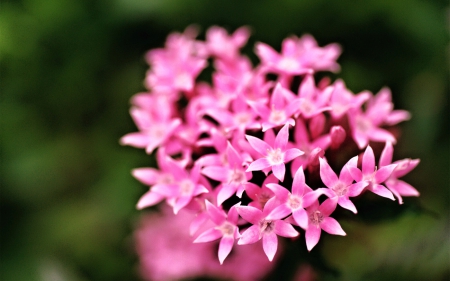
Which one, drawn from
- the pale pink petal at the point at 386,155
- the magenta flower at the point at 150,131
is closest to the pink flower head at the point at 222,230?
the magenta flower at the point at 150,131

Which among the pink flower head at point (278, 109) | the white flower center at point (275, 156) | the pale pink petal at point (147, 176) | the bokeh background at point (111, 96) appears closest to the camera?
the white flower center at point (275, 156)

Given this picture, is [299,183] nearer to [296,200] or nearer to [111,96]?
[296,200]

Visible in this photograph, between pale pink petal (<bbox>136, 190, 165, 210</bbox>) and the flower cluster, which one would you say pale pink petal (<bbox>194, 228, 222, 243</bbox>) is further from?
pale pink petal (<bbox>136, 190, 165, 210</bbox>)

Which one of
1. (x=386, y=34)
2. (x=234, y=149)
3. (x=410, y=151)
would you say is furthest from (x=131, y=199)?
(x=386, y=34)

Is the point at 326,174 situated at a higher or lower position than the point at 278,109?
lower

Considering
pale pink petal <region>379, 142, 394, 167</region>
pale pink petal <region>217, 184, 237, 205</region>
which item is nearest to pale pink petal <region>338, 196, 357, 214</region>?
pale pink petal <region>379, 142, 394, 167</region>

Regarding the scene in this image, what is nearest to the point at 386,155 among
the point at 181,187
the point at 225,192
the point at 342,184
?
the point at 342,184

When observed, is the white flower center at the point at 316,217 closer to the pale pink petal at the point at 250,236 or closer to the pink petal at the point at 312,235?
the pink petal at the point at 312,235
